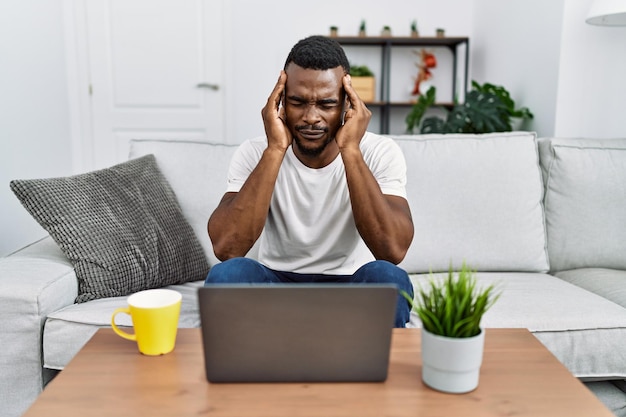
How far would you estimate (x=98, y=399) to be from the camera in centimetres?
78

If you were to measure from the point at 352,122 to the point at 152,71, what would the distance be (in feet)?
9.28

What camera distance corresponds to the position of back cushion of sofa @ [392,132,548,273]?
185 cm

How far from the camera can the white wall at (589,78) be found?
250 centimetres

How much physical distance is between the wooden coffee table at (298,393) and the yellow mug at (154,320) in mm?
19

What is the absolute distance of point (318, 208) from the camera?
4.89 feet

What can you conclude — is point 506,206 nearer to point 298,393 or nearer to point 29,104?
point 298,393

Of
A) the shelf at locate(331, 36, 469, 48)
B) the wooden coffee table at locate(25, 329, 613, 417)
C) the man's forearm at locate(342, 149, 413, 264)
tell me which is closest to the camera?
the wooden coffee table at locate(25, 329, 613, 417)

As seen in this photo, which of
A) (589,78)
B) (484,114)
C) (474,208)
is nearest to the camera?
(474,208)

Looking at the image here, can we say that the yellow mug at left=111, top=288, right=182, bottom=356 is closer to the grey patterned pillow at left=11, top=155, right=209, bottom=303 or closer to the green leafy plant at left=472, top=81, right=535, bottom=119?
the grey patterned pillow at left=11, top=155, right=209, bottom=303

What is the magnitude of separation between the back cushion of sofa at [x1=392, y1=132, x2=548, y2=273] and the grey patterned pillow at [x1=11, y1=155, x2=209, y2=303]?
0.73 meters

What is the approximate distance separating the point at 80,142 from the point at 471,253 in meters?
2.97

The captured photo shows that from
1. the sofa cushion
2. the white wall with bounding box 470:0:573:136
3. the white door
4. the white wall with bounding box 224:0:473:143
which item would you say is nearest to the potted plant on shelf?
the white wall with bounding box 470:0:573:136

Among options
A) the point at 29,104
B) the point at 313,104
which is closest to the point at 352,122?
the point at 313,104

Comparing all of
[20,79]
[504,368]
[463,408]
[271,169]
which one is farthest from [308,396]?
[20,79]
